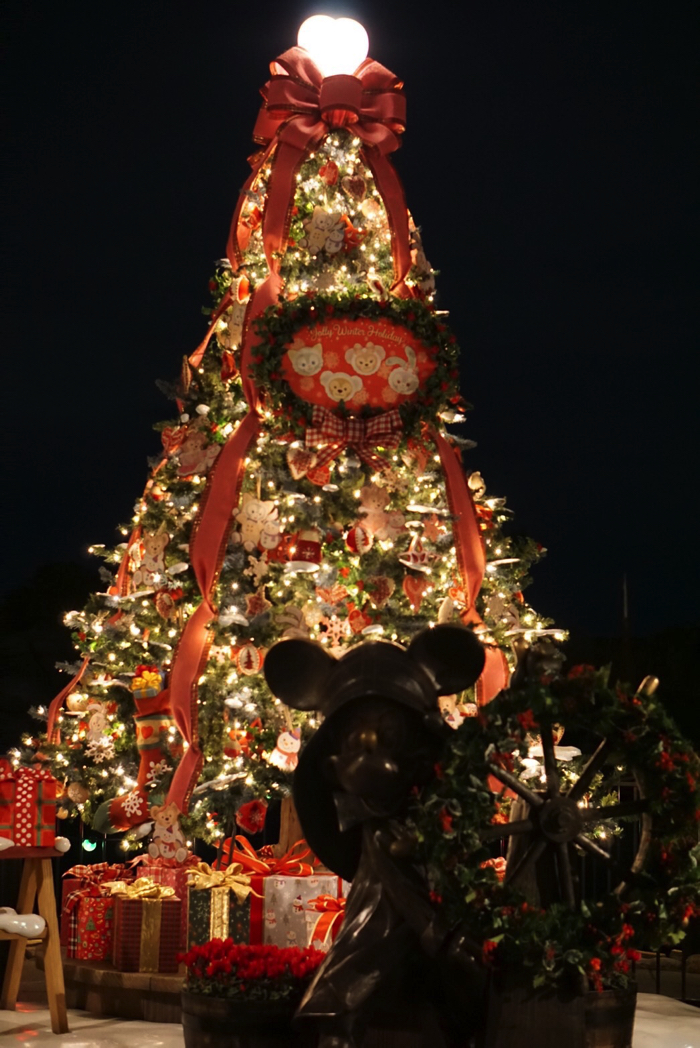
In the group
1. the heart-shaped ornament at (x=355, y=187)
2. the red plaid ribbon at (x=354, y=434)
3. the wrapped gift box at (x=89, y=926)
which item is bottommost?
the wrapped gift box at (x=89, y=926)

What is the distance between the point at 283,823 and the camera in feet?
26.2

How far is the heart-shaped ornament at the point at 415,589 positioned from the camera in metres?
8.08

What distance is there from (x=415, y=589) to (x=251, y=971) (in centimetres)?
399

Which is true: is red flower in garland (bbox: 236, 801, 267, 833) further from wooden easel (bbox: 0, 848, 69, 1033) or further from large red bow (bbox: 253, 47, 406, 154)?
large red bow (bbox: 253, 47, 406, 154)

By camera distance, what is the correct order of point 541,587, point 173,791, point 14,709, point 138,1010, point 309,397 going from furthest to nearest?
point 541,587 < point 14,709 < point 309,397 < point 173,791 < point 138,1010

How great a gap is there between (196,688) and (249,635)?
0.44 metres

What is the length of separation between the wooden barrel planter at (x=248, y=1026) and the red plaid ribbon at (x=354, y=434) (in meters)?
4.28

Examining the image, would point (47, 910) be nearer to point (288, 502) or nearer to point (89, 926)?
point (89, 926)

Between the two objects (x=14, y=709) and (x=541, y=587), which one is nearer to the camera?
(x=14, y=709)

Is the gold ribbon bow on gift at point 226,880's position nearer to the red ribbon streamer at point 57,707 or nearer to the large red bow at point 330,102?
the red ribbon streamer at point 57,707

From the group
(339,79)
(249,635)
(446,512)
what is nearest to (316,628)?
(249,635)

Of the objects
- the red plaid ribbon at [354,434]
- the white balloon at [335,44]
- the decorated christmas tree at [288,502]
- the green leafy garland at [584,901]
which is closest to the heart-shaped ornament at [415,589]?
the decorated christmas tree at [288,502]

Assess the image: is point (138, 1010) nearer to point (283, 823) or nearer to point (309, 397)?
point (283, 823)

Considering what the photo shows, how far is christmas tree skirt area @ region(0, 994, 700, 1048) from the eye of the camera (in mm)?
5891
